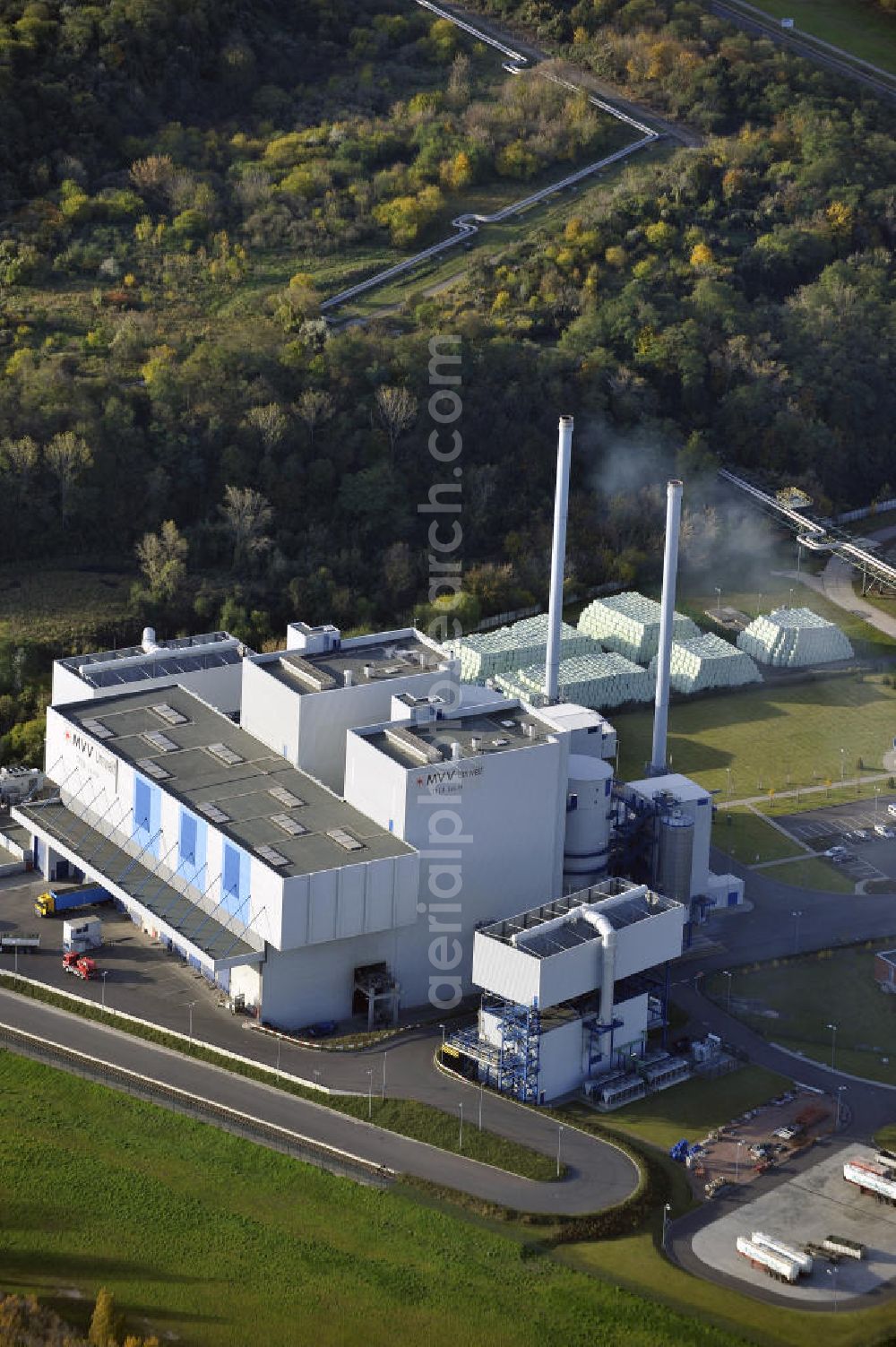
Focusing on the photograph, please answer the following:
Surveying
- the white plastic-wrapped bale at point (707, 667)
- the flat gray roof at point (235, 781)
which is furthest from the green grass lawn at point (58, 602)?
the white plastic-wrapped bale at point (707, 667)

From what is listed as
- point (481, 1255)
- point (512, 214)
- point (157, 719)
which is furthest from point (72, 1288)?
point (512, 214)

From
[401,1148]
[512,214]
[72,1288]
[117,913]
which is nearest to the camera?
[72,1288]

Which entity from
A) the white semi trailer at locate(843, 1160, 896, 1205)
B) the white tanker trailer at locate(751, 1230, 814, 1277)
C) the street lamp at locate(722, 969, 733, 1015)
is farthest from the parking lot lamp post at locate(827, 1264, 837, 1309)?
the street lamp at locate(722, 969, 733, 1015)

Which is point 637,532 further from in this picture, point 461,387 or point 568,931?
point 568,931

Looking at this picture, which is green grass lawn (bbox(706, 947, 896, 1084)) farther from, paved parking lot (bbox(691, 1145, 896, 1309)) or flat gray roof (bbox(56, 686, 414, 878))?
flat gray roof (bbox(56, 686, 414, 878))

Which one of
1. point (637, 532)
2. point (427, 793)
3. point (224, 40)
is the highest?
point (224, 40)

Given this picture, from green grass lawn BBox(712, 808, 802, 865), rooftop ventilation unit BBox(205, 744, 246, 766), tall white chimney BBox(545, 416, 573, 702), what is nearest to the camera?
rooftop ventilation unit BBox(205, 744, 246, 766)
